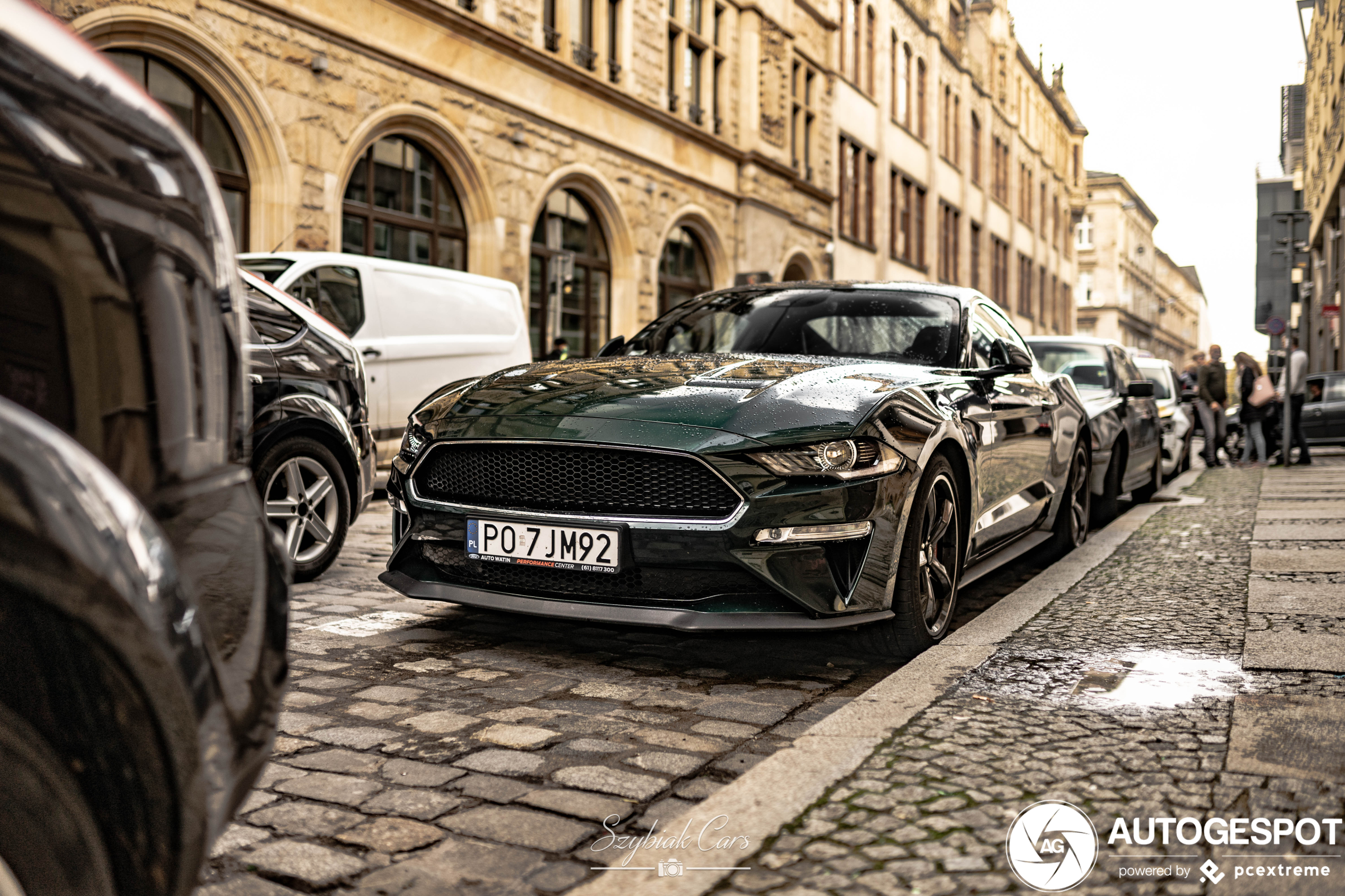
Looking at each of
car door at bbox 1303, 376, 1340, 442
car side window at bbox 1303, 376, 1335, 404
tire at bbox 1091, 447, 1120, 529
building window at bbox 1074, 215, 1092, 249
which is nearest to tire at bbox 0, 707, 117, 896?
tire at bbox 1091, 447, 1120, 529

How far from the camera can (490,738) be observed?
342 centimetres

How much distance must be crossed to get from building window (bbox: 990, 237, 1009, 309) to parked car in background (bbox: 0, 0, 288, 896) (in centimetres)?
4578

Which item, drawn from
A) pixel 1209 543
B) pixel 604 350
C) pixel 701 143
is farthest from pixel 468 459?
pixel 701 143

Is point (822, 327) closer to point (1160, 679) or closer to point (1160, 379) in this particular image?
point (1160, 679)

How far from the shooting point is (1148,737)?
10.8ft

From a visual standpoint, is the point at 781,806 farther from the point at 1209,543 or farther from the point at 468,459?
the point at 1209,543

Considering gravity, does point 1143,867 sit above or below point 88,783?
below

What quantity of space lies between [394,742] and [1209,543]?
5.98 metres

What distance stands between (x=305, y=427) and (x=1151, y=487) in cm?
861

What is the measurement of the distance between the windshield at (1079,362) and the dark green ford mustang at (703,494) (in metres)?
5.77

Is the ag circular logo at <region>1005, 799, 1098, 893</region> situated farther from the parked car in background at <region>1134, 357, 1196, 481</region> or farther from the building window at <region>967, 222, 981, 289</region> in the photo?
the building window at <region>967, 222, 981, 289</region>

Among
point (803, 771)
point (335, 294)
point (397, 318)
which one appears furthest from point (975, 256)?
point (803, 771)

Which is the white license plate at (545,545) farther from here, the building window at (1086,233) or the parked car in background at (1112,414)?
the building window at (1086,233)

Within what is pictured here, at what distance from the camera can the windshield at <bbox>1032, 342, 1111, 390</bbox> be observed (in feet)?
34.2
